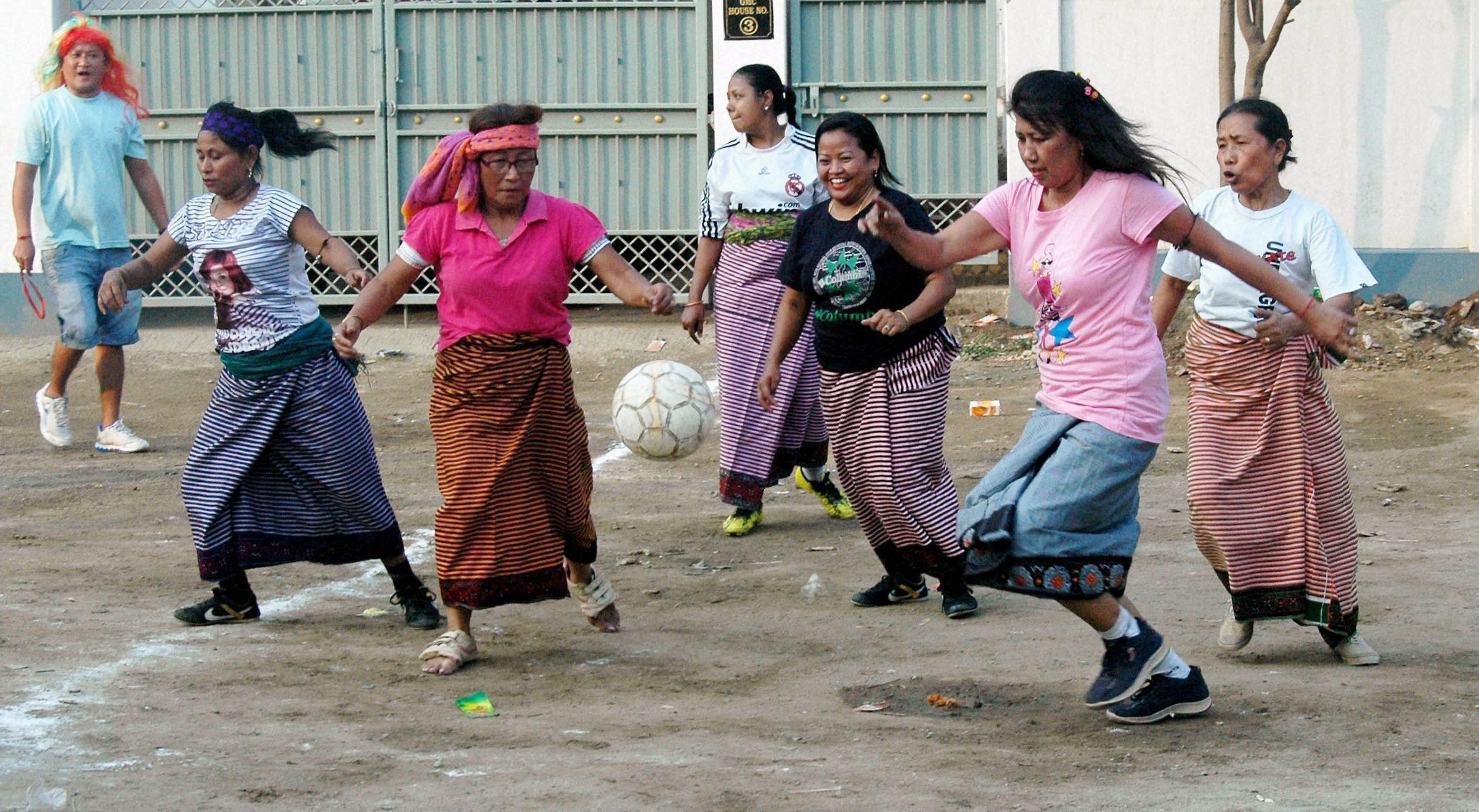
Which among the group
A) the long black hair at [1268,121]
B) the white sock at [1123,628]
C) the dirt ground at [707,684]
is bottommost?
the dirt ground at [707,684]

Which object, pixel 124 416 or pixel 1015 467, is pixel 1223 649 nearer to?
pixel 1015 467

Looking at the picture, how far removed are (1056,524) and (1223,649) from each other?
118 centimetres

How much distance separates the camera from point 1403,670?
15.1 feet

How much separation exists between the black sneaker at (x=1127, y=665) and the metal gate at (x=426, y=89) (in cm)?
856

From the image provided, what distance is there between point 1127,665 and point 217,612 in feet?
9.88

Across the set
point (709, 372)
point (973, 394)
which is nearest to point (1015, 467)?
point (973, 394)

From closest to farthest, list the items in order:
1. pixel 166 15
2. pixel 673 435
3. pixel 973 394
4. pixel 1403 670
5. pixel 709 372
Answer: pixel 1403 670 < pixel 673 435 < pixel 973 394 < pixel 709 372 < pixel 166 15

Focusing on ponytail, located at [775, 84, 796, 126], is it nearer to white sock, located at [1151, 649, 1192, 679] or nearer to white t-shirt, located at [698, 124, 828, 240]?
white t-shirt, located at [698, 124, 828, 240]

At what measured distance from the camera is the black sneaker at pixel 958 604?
17.9ft

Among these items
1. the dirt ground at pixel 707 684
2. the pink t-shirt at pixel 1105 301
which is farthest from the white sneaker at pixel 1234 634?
the pink t-shirt at pixel 1105 301

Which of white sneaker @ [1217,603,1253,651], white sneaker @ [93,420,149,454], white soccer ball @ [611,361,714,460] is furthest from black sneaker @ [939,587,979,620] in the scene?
white sneaker @ [93,420,149,454]

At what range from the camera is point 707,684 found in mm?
4730

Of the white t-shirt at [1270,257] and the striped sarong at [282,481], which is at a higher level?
the white t-shirt at [1270,257]

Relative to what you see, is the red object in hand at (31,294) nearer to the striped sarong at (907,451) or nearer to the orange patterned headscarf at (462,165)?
the orange patterned headscarf at (462,165)
